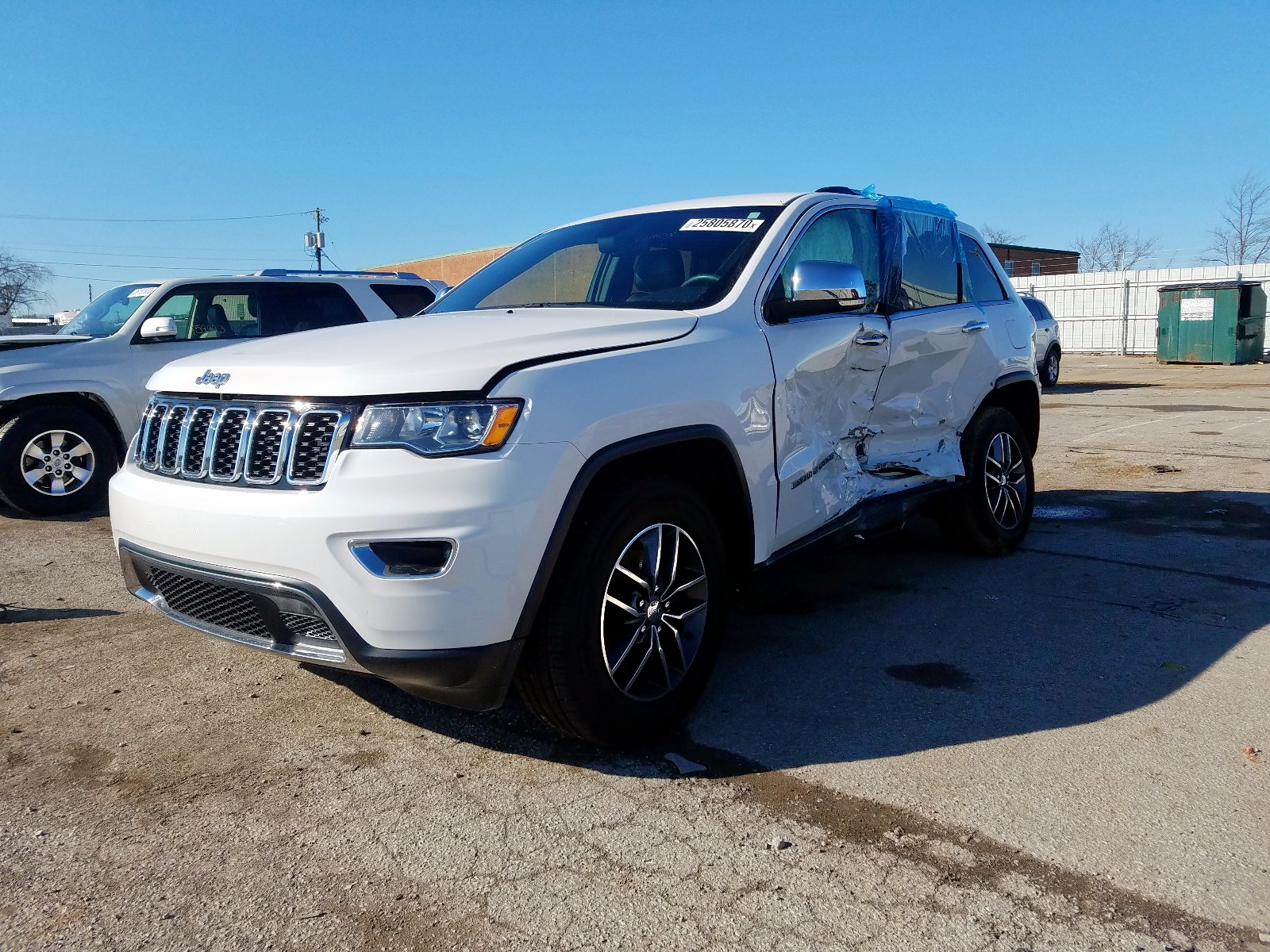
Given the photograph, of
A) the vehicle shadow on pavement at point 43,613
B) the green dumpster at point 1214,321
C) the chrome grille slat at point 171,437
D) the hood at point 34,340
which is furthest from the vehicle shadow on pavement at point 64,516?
the green dumpster at point 1214,321

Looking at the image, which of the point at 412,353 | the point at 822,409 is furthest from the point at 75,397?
the point at 822,409

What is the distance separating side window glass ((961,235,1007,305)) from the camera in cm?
575

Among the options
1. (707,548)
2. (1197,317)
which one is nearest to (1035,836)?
(707,548)

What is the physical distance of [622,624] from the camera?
3.24 metres

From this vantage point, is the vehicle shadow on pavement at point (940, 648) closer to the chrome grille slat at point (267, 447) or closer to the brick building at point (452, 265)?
the chrome grille slat at point (267, 447)

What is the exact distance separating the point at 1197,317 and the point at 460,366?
2649 centimetres

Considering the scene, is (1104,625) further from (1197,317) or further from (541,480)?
(1197,317)

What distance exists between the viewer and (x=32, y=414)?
761 cm

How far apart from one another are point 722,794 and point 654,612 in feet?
1.96

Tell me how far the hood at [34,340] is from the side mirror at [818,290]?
247 inches

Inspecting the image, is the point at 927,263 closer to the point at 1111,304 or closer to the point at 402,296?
the point at 402,296

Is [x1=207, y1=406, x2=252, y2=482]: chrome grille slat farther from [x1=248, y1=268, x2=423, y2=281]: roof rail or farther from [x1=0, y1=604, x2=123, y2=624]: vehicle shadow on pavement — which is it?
[x1=248, y1=268, x2=423, y2=281]: roof rail

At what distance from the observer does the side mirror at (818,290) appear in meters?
3.81

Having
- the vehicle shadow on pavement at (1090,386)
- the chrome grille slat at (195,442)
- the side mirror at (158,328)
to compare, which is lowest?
the vehicle shadow on pavement at (1090,386)
